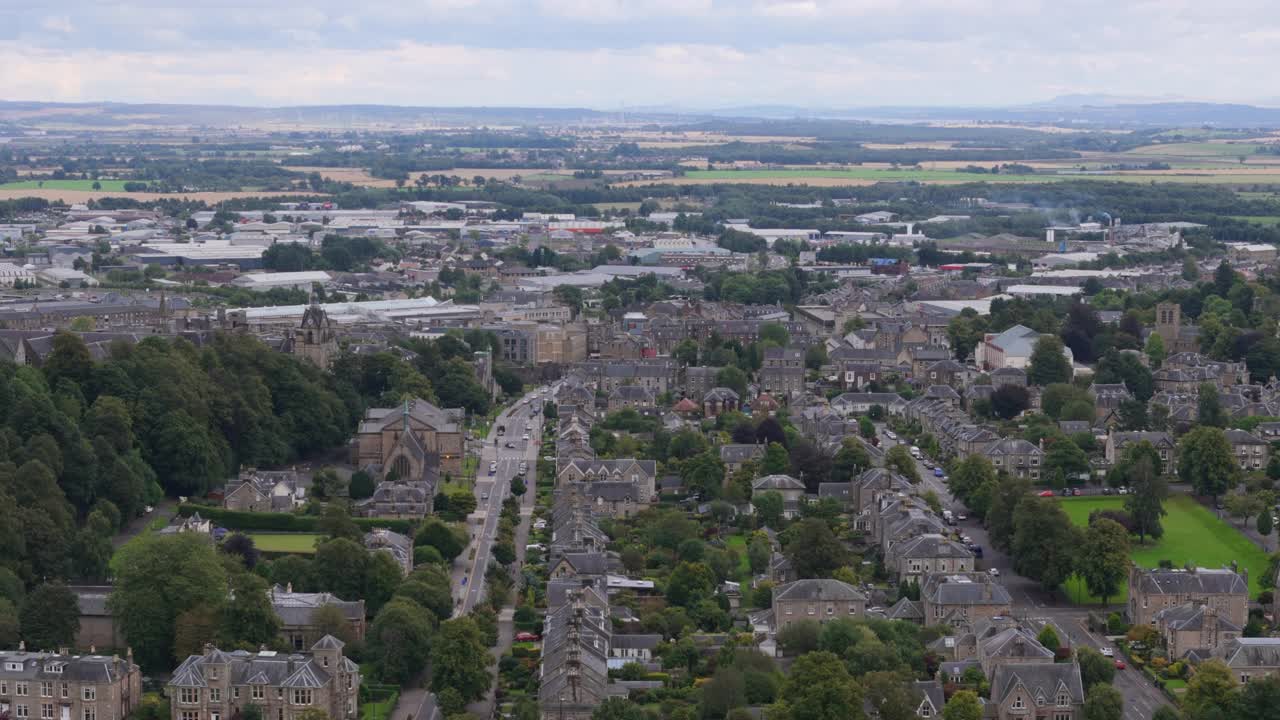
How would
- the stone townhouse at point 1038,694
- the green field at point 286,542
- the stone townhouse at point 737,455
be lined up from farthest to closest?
the stone townhouse at point 737,455
the green field at point 286,542
the stone townhouse at point 1038,694

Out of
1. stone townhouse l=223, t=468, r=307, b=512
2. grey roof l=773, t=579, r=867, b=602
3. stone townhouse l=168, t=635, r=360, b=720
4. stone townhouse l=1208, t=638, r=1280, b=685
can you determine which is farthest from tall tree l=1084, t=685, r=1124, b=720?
stone townhouse l=223, t=468, r=307, b=512

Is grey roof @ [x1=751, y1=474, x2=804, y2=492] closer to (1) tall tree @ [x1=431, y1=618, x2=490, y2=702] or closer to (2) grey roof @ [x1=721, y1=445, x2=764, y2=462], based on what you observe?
(2) grey roof @ [x1=721, y1=445, x2=764, y2=462]

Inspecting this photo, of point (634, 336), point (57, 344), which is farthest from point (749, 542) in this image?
point (634, 336)

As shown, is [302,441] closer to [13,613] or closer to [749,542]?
[749,542]

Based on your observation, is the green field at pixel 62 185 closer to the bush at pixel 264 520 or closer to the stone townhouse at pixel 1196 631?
the bush at pixel 264 520

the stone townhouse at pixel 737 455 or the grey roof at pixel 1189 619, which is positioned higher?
the grey roof at pixel 1189 619

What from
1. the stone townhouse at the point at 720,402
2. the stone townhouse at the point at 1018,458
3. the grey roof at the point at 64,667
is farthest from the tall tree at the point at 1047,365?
the grey roof at the point at 64,667

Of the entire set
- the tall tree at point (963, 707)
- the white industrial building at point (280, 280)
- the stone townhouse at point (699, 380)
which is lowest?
the white industrial building at point (280, 280)
